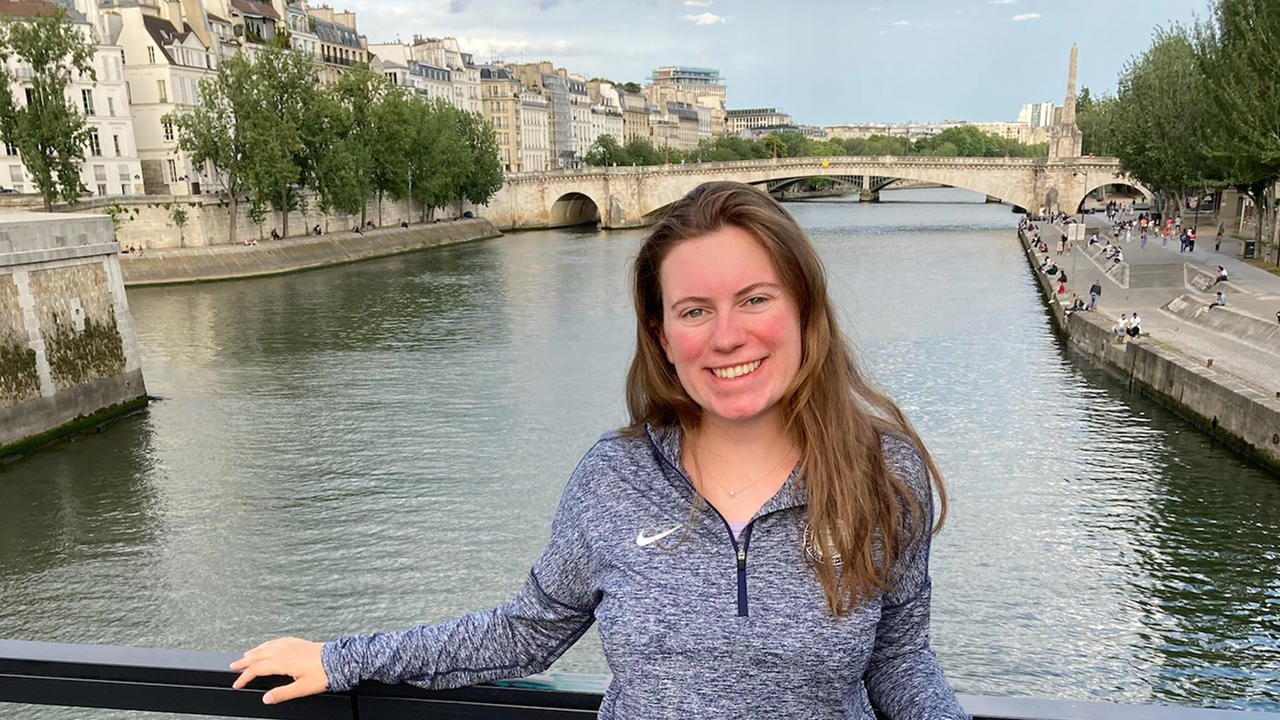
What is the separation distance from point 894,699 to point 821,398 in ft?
1.28

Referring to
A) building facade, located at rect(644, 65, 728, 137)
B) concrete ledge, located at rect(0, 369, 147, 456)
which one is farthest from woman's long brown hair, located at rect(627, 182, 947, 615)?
building facade, located at rect(644, 65, 728, 137)

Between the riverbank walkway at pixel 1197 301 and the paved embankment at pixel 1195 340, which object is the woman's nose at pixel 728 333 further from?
the riverbank walkway at pixel 1197 301

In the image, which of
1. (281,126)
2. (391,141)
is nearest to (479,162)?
(391,141)

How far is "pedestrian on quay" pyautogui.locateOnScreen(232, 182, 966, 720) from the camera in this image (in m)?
1.20

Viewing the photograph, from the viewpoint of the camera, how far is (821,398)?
1.33 meters

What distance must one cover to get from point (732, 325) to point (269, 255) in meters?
35.0

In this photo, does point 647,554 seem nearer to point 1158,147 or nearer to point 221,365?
point 221,365

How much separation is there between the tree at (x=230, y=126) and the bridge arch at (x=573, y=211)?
921 inches

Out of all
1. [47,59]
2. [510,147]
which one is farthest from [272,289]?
[510,147]

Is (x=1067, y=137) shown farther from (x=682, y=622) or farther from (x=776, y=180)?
(x=682, y=622)

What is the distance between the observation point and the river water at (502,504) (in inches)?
331

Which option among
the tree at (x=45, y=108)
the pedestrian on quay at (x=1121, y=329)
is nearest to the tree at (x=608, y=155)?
the tree at (x=45, y=108)

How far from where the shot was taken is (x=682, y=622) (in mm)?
1204

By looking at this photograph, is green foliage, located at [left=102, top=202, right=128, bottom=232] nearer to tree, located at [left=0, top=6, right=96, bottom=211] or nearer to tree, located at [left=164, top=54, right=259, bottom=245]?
tree, located at [left=0, top=6, right=96, bottom=211]
